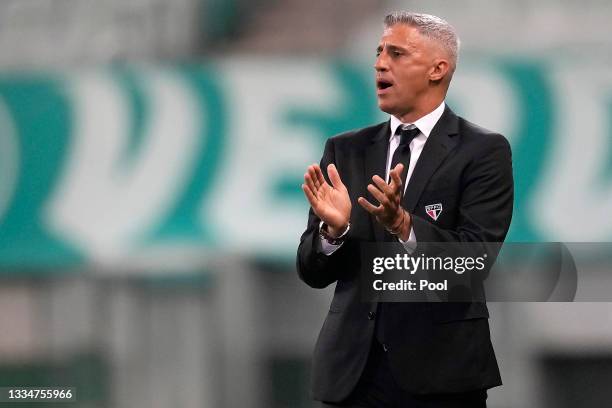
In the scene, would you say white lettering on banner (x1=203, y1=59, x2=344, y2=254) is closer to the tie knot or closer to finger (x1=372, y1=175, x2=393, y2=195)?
the tie knot

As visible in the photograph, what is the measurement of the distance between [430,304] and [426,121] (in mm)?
475

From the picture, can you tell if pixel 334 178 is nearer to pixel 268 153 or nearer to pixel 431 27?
pixel 431 27

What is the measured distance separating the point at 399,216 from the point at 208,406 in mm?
2372

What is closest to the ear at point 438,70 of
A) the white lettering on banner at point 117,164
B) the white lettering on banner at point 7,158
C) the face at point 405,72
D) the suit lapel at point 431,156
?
the face at point 405,72

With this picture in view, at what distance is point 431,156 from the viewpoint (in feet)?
8.13

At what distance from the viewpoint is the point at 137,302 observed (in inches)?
170

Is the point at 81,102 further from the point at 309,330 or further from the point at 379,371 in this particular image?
the point at 379,371

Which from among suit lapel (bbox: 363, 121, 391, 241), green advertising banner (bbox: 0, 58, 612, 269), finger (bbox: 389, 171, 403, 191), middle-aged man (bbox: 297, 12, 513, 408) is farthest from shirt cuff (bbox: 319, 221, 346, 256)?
green advertising banner (bbox: 0, 58, 612, 269)

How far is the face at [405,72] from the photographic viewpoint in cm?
253

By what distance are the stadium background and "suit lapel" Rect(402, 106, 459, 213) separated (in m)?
1.63

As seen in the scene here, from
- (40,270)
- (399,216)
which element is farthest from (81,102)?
(399,216)

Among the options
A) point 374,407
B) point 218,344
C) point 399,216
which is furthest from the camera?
point 218,344

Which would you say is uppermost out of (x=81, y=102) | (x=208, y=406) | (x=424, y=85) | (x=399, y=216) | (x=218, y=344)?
(x=81, y=102)

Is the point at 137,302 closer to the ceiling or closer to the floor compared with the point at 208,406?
closer to the ceiling
